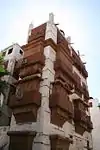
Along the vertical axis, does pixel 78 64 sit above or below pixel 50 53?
above

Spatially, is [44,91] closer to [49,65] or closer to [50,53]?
[49,65]

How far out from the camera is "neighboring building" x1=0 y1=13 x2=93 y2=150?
10711mm

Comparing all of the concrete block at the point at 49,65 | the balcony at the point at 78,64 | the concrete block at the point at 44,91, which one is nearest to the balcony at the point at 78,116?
the concrete block at the point at 44,91

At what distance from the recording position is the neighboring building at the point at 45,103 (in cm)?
1071

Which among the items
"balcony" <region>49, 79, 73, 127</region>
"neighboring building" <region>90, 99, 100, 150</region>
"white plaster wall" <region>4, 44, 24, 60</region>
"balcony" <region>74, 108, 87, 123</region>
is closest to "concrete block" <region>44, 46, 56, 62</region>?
"balcony" <region>49, 79, 73, 127</region>

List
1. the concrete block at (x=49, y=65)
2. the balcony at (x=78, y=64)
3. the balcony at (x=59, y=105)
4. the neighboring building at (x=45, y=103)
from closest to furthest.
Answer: the neighboring building at (x=45, y=103)
the balcony at (x=59, y=105)
the concrete block at (x=49, y=65)
the balcony at (x=78, y=64)

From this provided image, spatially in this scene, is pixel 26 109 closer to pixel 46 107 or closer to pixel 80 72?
pixel 46 107

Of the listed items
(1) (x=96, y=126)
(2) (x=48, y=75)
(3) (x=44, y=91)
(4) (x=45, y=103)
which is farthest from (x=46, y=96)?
(1) (x=96, y=126)

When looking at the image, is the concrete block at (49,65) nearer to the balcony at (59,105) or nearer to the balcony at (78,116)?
the balcony at (59,105)

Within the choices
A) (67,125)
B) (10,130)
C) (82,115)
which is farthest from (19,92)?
(82,115)

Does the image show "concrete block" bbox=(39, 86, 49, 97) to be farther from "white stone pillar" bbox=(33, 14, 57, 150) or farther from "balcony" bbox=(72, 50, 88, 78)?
"balcony" bbox=(72, 50, 88, 78)

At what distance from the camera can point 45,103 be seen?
1155 cm

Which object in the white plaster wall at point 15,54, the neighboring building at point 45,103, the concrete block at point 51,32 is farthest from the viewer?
the white plaster wall at point 15,54

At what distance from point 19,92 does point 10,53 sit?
281 inches
